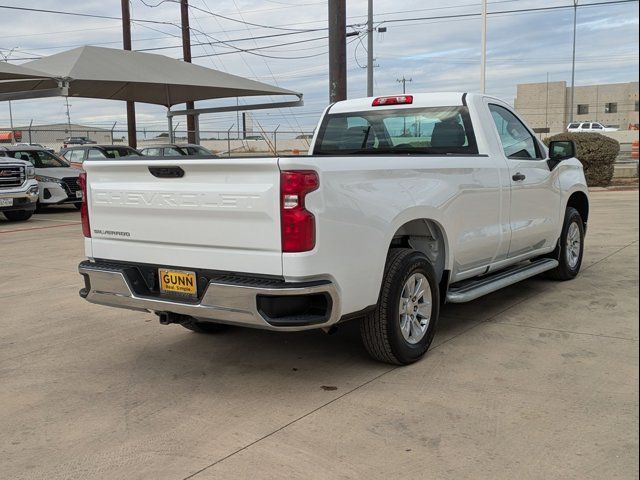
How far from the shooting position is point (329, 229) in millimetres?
3844

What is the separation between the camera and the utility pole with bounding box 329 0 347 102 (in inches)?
519

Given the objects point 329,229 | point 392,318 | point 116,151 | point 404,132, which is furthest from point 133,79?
point 329,229

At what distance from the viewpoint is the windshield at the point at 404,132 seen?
5766 mm

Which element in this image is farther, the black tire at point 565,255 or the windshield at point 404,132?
the black tire at point 565,255

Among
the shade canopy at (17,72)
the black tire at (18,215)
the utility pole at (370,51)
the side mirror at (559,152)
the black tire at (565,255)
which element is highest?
the utility pole at (370,51)

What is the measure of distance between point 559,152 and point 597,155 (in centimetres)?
1531

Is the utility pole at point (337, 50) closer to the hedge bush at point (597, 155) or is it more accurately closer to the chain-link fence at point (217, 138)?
the chain-link fence at point (217, 138)

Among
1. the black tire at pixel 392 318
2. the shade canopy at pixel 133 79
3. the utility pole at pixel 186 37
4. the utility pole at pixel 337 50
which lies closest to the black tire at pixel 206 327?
the black tire at pixel 392 318

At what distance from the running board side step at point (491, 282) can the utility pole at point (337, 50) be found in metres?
7.76

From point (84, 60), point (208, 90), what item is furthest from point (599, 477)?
point (208, 90)

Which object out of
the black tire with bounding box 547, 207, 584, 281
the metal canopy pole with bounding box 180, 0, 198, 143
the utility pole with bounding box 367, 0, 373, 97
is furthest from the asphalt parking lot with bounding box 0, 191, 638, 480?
the metal canopy pole with bounding box 180, 0, 198, 143

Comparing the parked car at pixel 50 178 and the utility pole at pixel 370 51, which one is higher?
the utility pole at pixel 370 51

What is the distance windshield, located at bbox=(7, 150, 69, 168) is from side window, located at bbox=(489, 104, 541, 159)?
14.0m

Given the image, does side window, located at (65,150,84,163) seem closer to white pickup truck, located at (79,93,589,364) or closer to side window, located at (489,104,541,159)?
white pickup truck, located at (79,93,589,364)
